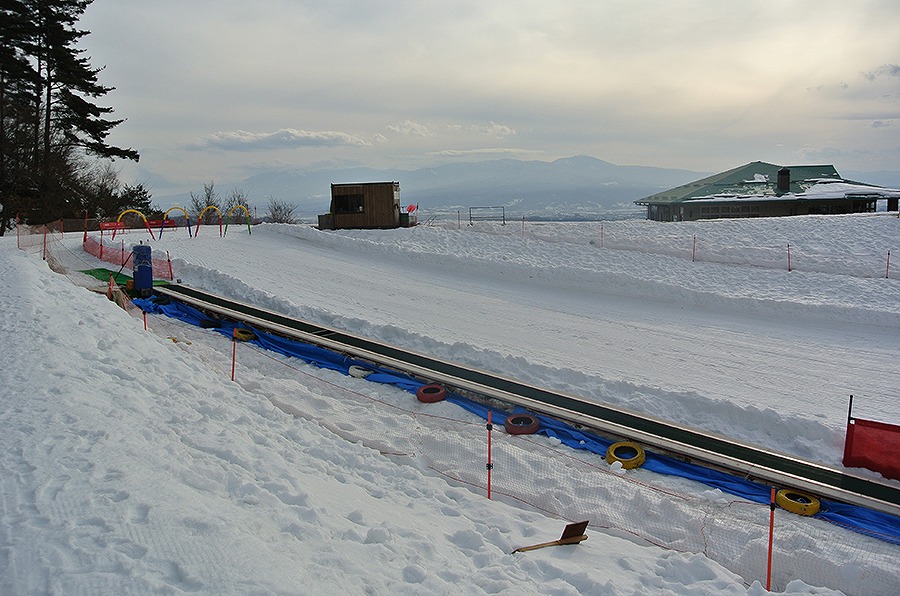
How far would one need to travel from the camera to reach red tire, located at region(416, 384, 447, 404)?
12.1 metres

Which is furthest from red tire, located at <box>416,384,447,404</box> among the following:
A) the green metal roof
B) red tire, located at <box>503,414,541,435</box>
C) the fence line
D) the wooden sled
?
the green metal roof

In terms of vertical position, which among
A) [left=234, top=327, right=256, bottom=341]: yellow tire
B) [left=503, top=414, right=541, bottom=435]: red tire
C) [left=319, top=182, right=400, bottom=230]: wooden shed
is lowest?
[left=503, top=414, right=541, bottom=435]: red tire

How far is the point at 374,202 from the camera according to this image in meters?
33.9

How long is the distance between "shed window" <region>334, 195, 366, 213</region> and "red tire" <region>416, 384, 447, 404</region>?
22968 millimetres

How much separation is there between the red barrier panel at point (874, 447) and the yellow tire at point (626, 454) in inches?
125

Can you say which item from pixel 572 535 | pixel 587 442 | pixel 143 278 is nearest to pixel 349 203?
pixel 143 278

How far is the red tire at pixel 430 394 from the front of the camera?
1213 cm

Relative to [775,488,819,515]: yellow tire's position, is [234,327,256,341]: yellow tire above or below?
above

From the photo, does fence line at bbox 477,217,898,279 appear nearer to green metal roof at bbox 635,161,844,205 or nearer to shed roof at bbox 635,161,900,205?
shed roof at bbox 635,161,900,205

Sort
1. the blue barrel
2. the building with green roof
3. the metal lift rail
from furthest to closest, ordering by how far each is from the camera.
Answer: the building with green roof, the blue barrel, the metal lift rail

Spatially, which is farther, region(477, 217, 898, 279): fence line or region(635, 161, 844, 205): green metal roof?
region(635, 161, 844, 205): green metal roof

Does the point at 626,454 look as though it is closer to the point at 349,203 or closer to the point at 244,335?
the point at 244,335

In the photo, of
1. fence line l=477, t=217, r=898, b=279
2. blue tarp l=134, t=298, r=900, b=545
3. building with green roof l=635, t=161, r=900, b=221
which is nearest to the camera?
blue tarp l=134, t=298, r=900, b=545

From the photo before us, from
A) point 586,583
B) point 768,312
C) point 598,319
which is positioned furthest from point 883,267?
point 586,583
